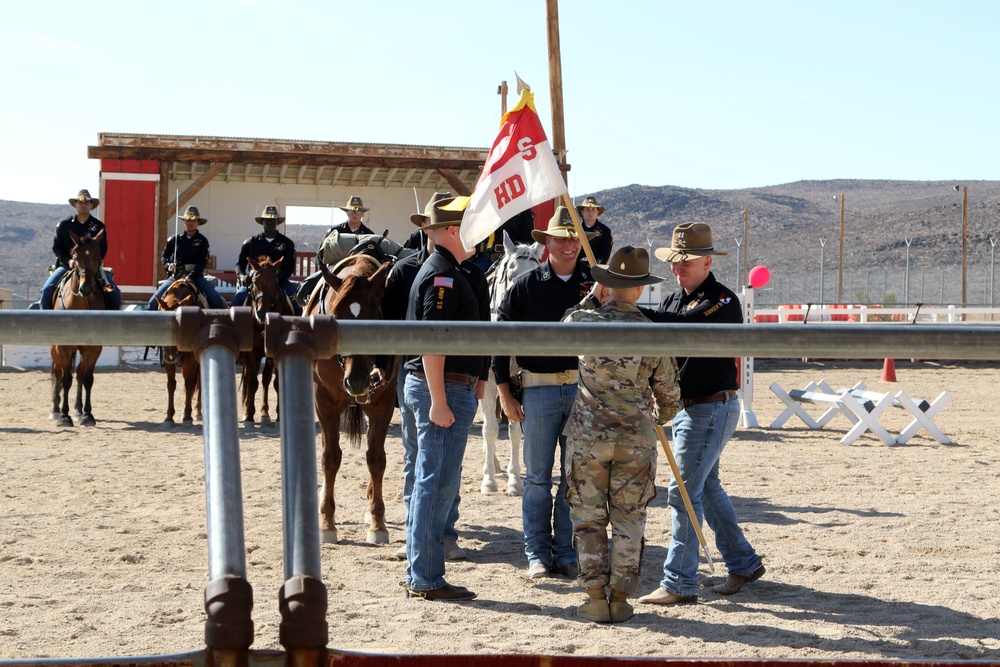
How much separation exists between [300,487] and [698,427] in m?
4.20

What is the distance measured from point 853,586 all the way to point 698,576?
0.87m

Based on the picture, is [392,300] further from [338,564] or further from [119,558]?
[119,558]

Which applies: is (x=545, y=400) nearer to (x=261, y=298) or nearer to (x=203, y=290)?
(x=261, y=298)

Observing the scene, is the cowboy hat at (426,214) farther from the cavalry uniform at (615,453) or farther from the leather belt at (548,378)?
the cavalry uniform at (615,453)

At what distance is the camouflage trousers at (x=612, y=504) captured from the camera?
5.20 m

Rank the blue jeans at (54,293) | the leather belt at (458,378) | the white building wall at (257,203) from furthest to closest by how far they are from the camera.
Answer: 1. the white building wall at (257,203)
2. the blue jeans at (54,293)
3. the leather belt at (458,378)

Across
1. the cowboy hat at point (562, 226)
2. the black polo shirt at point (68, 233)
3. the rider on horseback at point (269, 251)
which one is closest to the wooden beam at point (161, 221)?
the black polo shirt at point (68, 233)

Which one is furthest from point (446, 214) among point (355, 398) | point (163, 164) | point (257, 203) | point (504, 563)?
point (257, 203)

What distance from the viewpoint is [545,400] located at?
645cm

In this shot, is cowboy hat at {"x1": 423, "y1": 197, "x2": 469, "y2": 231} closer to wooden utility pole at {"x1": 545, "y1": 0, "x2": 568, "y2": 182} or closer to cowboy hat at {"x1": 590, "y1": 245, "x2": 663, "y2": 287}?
cowboy hat at {"x1": 590, "y1": 245, "x2": 663, "y2": 287}

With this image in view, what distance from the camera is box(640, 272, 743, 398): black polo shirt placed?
5605mm

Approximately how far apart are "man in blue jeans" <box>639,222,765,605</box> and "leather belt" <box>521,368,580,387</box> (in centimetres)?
81

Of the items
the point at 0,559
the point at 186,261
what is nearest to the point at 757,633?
the point at 0,559

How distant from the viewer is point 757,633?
5.07 metres
